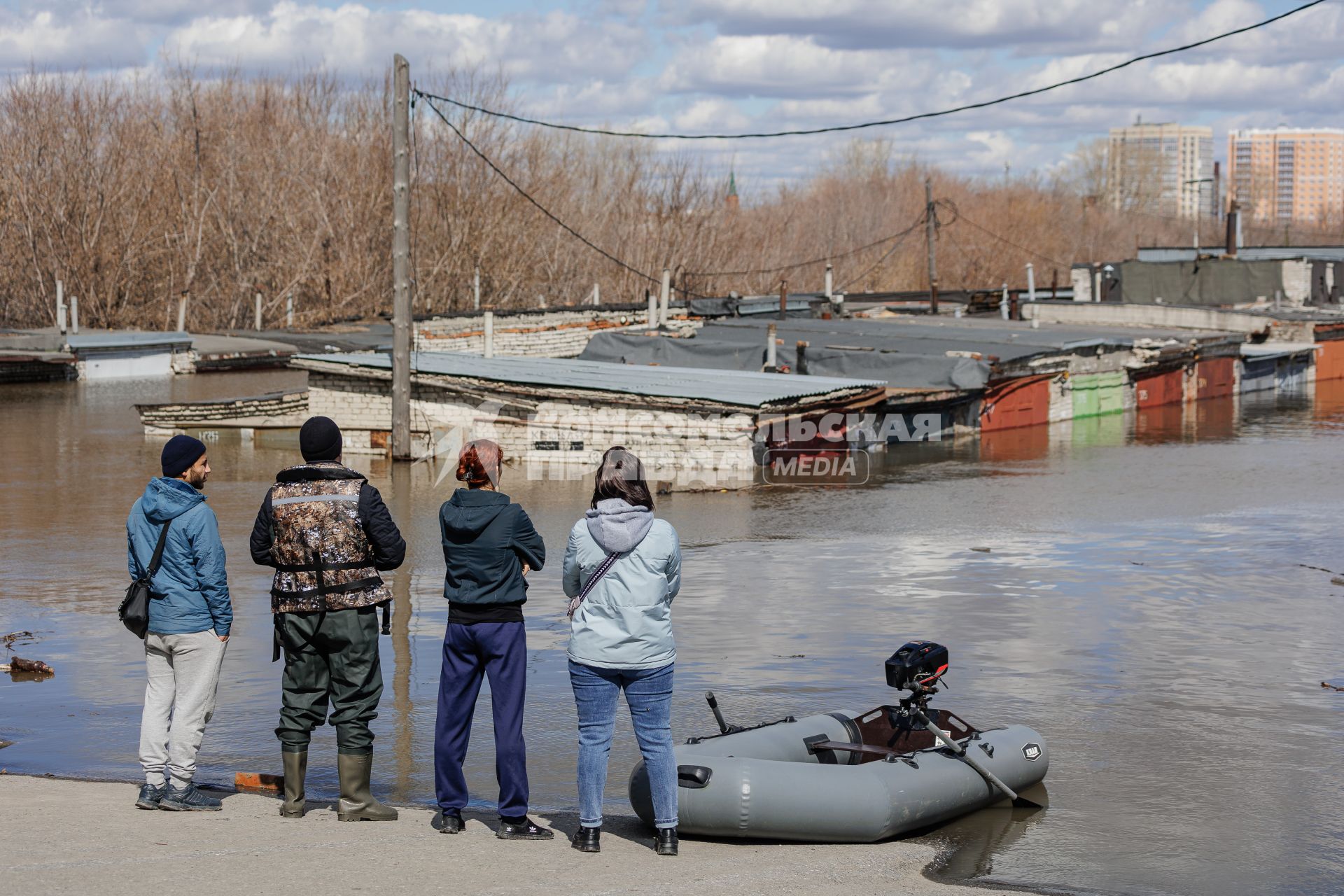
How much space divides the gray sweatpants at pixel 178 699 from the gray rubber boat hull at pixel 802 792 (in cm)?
189

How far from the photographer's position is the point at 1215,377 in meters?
40.1

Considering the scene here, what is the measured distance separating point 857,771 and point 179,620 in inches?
117

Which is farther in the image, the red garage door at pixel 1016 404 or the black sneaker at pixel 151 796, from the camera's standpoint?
the red garage door at pixel 1016 404

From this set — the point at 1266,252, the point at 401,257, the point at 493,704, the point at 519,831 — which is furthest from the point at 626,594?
the point at 1266,252

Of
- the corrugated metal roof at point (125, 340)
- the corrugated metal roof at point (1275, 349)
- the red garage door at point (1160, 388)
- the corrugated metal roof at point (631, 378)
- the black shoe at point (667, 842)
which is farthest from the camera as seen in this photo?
the corrugated metal roof at point (1275, 349)

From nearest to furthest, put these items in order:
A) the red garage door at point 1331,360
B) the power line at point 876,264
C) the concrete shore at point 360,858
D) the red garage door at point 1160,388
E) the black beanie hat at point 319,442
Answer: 1. the concrete shore at point 360,858
2. the black beanie hat at point 319,442
3. the red garage door at point 1160,388
4. the red garage door at point 1331,360
5. the power line at point 876,264

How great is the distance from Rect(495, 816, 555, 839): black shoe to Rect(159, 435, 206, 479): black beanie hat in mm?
2016

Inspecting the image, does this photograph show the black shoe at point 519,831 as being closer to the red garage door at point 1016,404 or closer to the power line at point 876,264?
the red garage door at point 1016,404

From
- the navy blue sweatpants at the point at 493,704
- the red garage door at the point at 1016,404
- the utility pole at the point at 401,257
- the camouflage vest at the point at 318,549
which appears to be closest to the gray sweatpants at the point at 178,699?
the camouflage vest at the point at 318,549

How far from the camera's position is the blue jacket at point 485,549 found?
604 centimetres

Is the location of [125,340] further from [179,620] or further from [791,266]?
[179,620]

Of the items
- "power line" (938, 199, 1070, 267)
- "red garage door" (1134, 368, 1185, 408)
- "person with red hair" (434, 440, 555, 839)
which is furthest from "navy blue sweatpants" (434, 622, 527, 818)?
"power line" (938, 199, 1070, 267)

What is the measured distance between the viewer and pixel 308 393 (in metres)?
25.0

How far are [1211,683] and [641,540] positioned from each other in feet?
18.1
